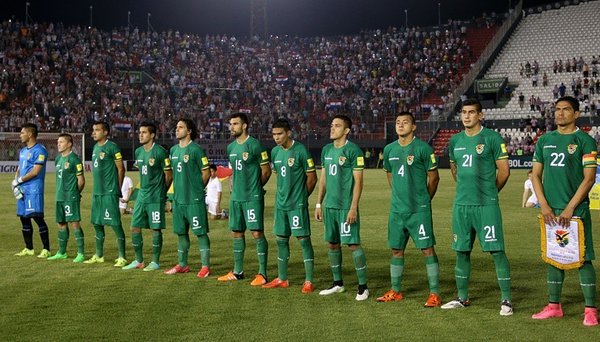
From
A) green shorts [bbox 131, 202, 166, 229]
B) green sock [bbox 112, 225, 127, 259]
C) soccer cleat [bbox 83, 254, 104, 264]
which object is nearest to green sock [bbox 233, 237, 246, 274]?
green shorts [bbox 131, 202, 166, 229]

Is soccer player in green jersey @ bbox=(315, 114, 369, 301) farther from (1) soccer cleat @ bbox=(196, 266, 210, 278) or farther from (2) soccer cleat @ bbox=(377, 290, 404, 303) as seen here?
(1) soccer cleat @ bbox=(196, 266, 210, 278)

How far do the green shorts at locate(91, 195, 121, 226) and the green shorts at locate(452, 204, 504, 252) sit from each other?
604cm

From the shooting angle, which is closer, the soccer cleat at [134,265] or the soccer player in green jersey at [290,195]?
the soccer player in green jersey at [290,195]

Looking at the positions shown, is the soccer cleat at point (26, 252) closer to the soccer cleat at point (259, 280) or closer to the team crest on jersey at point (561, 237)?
the soccer cleat at point (259, 280)

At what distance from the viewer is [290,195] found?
10195mm

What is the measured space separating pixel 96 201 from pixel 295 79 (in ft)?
162

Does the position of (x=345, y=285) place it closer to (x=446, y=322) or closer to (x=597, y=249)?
(x=446, y=322)

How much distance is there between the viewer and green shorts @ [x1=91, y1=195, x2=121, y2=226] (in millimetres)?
12328

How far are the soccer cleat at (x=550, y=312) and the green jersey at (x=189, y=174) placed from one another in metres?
5.24

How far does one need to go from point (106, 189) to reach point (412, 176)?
563 cm

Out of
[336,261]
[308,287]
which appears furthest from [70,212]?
[336,261]

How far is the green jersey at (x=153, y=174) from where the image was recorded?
11.8 meters

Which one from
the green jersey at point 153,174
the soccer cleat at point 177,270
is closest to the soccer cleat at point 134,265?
the soccer cleat at point 177,270

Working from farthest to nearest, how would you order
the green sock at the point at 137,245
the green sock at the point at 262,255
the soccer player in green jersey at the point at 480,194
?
the green sock at the point at 137,245 → the green sock at the point at 262,255 → the soccer player in green jersey at the point at 480,194
